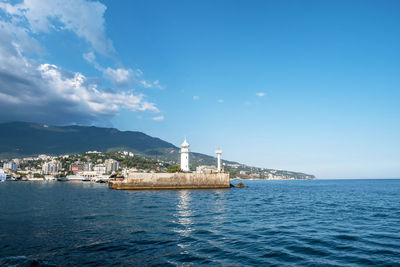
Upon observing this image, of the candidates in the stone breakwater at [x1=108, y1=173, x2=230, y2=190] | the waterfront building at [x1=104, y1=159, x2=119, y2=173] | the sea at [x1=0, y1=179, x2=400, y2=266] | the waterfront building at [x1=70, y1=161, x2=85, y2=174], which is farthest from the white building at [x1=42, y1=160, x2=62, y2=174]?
the sea at [x1=0, y1=179, x2=400, y2=266]

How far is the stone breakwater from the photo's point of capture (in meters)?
70.6

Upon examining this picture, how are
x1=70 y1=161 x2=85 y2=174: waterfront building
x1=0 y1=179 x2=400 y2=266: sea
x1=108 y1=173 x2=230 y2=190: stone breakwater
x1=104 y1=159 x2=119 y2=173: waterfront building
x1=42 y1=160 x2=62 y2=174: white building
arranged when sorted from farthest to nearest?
x1=70 y1=161 x2=85 y2=174: waterfront building, x1=42 y1=160 x2=62 y2=174: white building, x1=104 y1=159 x2=119 y2=173: waterfront building, x1=108 y1=173 x2=230 y2=190: stone breakwater, x1=0 y1=179 x2=400 y2=266: sea

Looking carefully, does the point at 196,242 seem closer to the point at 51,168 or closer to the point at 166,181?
the point at 166,181

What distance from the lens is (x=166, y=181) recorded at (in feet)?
236

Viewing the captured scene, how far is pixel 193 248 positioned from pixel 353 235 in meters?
11.0

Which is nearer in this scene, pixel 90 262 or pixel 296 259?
pixel 90 262

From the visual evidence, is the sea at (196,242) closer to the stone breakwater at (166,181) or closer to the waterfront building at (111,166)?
the stone breakwater at (166,181)

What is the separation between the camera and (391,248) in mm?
13844

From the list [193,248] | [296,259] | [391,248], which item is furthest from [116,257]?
[391,248]

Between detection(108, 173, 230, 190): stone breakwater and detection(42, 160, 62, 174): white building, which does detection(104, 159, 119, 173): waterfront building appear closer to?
detection(42, 160, 62, 174): white building

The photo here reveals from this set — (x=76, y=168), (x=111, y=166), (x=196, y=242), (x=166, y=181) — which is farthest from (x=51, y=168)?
(x=196, y=242)

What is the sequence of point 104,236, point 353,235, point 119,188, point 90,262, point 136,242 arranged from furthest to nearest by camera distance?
1. point 119,188
2. point 353,235
3. point 104,236
4. point 136,242
5. point 90,262

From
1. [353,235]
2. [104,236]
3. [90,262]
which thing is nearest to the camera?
[90,262]

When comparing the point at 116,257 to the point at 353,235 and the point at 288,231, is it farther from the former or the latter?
the point at 353,235
